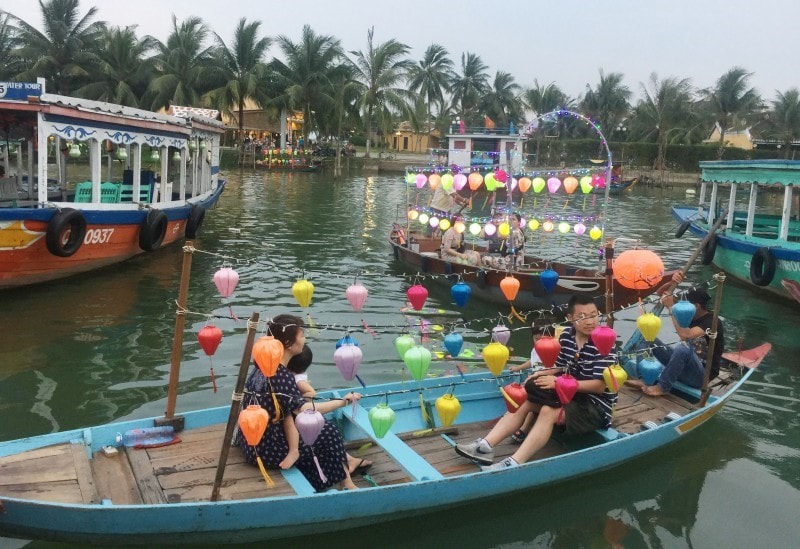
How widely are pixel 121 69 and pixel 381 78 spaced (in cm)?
1551

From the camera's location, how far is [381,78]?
1581 inches

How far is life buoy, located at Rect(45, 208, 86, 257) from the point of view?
10.4m

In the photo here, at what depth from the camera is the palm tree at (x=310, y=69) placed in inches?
1588

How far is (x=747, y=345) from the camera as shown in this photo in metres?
9.89

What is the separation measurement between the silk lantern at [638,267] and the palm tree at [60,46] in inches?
1571

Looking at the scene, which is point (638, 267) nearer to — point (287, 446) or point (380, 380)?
point (380, 380)

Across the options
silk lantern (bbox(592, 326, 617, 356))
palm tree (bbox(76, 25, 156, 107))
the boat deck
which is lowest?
the boat deck

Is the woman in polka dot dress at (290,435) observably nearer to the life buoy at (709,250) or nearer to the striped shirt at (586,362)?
the striped shirt at (586,362)

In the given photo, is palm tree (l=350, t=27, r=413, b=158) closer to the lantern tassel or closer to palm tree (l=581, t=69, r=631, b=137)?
palm tree (l=581, t=69, r=631, b=137)

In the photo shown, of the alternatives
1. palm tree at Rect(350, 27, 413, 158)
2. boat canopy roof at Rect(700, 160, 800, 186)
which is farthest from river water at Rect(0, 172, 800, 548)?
palm tree at Rect(350, 27, 413, 158)

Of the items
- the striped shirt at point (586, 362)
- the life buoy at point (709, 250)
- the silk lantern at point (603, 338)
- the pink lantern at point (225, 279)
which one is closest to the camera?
the silk lantern at point (603, 338)

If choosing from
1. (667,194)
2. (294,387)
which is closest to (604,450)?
(294,387)

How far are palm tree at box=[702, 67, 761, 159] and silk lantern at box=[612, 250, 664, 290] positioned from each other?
1709 inches

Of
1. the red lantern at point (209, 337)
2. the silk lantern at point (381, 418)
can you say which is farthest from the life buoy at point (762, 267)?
the red lantern at point (209, 337)
